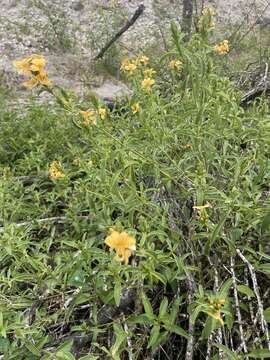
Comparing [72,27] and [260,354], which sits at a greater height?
[260,354]

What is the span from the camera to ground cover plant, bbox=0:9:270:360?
4.83 ft

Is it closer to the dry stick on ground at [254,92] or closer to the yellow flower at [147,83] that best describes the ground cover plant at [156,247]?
the yellow flower at [147,83]

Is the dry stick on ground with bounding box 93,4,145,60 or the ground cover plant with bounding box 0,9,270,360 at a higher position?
the ground cover plant with bounding box 0,9,270,360

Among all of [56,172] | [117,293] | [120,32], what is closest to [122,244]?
[117,293]

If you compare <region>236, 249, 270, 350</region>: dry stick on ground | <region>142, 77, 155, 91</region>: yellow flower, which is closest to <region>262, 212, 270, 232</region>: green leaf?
<region>236, 249, 270, 350</region>: dry stick on ground

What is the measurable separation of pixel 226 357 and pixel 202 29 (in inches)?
49.7

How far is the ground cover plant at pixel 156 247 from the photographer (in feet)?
4.83

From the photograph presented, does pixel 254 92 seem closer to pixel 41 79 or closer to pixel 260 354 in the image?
pixel 41 79

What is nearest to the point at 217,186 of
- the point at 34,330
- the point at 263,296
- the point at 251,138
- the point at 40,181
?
the point at 251,138

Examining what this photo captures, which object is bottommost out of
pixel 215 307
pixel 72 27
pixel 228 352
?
pixel 72 27

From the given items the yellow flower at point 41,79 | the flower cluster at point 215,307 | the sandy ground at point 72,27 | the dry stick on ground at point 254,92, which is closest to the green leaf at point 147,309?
the flower cluster at point 215,307

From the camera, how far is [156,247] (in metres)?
1.81

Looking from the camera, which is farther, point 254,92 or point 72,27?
point 72,27

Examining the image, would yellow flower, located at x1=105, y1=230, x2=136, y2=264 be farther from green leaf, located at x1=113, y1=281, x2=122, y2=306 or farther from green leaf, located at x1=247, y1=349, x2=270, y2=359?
green leaf, located at x1=247, y1=349, x2=270, y2=359
